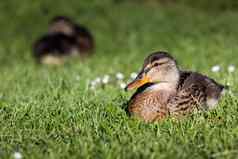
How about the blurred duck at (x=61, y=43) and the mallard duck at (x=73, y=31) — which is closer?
the blurred duck at (x=61, y=43)

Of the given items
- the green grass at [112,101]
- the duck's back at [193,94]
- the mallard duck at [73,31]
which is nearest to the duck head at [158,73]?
the duck's back at [193,94]

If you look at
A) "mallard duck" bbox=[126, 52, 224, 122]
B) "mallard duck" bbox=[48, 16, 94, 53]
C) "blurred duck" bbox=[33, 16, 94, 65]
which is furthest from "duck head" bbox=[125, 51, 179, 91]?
"mallard duck" bbox=[48, 16, 94, 53]

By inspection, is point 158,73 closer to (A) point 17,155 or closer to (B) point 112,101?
(B) point 112,101

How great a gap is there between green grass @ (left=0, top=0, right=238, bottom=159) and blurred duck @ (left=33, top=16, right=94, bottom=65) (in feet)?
1.96

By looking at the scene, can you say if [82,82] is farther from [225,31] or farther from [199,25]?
[199,25]

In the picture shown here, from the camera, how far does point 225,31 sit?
1464 cm

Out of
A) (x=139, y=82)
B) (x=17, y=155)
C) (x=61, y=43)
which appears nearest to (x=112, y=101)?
(x=139, y=82)

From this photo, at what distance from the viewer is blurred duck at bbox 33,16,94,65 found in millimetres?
13213

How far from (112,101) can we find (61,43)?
301 inches

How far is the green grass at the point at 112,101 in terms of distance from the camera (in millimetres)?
4445

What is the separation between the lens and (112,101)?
247 inches

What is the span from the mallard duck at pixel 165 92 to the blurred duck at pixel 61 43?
744 centimetres

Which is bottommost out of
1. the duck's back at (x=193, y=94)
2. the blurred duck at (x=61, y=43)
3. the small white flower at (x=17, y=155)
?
the small white flower at (x=17, y=155)

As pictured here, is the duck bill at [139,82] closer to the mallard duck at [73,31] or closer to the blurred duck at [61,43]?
the blurred duck at [61,43]
